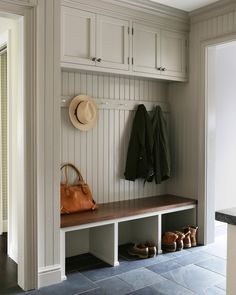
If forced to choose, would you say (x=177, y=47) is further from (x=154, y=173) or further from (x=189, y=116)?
(x=154, y=173)

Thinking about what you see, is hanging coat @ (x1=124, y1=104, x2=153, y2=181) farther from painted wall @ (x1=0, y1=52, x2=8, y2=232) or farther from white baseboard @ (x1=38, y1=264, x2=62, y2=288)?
painted wall @ (x1=0, y1=52, x2=8, y2=232)

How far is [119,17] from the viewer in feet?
11.1

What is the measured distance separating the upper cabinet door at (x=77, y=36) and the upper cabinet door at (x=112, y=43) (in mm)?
76

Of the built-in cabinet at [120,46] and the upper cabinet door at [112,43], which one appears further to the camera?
the upper cabinet door at [112,43]

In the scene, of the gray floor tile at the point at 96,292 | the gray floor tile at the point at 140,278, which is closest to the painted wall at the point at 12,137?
the gray floor tile at the point at 96,292

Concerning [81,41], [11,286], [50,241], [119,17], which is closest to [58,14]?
[81,41]

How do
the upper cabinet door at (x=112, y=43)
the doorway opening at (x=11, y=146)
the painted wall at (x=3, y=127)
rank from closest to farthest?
the doorway opening at (x=11, y=146), the upper cabinet door at (x=112, y=43), the painted wall at (x=3, y=127)

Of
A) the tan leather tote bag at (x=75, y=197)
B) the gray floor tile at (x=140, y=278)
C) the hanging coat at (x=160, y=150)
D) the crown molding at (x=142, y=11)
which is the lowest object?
the gray floor tile at (x=140, y=278)

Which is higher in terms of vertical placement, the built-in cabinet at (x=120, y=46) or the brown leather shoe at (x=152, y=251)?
the built-in cabinet at (x=120, y=46)

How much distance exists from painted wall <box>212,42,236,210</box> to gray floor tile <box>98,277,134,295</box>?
1709 millimetres

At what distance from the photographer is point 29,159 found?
2.71 m

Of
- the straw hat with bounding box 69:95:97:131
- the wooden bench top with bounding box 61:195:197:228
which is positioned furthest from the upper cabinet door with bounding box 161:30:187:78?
the wooden bench top with bounding box 61:195:197:228

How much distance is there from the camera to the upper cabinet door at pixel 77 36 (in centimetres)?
305

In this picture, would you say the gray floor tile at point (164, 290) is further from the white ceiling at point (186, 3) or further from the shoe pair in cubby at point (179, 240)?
the white ceiling at point (186, 3)
